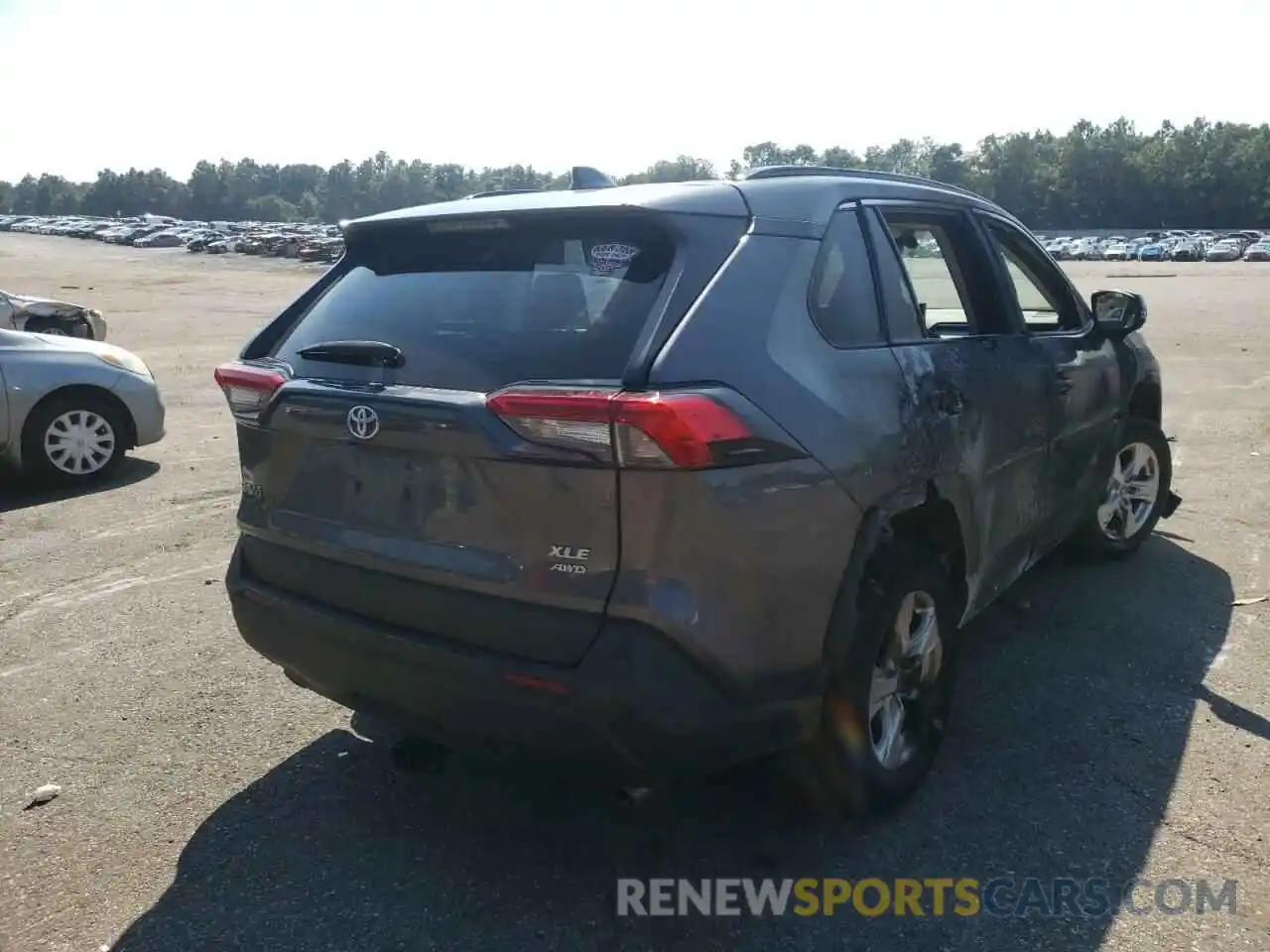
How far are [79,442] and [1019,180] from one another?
130145 millimetres

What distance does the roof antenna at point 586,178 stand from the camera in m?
3.48

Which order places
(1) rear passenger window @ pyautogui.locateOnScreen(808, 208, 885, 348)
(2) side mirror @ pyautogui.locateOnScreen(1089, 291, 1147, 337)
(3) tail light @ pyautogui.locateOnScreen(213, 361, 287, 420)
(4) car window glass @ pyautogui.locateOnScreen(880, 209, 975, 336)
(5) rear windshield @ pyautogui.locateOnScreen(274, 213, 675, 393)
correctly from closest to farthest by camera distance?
(5) rear windshield @ pyautogui.locateOnScreen(274, 213, 675, 393)
(1) rear passenger window @ pyautogui.locateOnScreen(808, 208, 885, 348)
(3) tail light @ pyautogui.locateOnScreen(213, 361, 287, 420)
(4) car window glass @ pyautogui.locateOnScreen(880, 209, 975, 336)
(2) side mirror @ pyautogui.locateOnScreen(1089, 291, 1147, 337)

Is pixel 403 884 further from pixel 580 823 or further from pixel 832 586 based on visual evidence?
pixel 832 586

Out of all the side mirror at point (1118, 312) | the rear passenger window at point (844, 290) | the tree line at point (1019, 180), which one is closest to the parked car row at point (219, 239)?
the tree line at point (1019, 180)

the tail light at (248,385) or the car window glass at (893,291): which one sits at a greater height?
the car window glass at (893,291)

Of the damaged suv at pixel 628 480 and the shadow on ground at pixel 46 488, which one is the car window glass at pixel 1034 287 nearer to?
the damaged suv at pixel 628 480

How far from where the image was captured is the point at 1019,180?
12312 cm

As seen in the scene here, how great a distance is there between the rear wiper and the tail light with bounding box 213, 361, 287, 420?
0.43 ft

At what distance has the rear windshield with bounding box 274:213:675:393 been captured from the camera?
2.64 metres

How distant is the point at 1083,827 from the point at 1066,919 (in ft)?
1.55

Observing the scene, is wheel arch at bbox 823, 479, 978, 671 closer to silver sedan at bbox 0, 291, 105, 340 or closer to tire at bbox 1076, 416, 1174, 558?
tire at bbox 1076, 416, 1174, 558

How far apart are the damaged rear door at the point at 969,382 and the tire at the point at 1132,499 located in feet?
4.09

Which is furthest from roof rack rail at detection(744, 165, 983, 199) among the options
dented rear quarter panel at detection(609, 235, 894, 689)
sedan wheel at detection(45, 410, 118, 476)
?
sedan wheel at detection(45, 410, 118, 476)

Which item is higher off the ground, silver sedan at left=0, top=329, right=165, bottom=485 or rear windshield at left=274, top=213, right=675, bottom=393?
rear windshield at left=274, top=213, right=675, bottom=393
